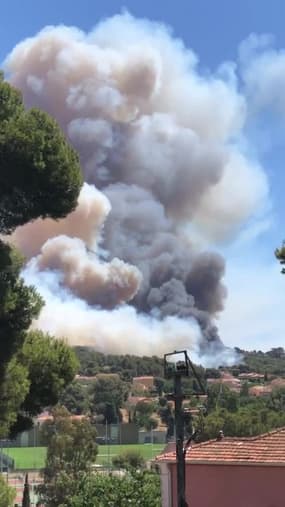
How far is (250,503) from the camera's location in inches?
587

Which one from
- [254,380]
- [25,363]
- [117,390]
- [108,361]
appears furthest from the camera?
[108,361]

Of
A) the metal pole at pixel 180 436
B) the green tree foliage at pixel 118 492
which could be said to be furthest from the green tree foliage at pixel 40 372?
the green tree foliage at pixel 118 492

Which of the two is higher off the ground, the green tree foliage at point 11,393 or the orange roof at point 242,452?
the green tree foliage at point 11,393

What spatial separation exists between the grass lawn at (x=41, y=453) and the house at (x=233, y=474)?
132 feet

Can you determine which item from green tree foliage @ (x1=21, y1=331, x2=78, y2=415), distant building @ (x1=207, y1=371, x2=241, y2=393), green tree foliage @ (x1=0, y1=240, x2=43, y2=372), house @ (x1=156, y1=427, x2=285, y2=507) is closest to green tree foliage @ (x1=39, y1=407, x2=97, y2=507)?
house @ (x1=156, y1=427, x2=285, y2=507)

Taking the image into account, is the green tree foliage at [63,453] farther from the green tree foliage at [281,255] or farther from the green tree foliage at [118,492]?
the green tree foliage at [281,255]

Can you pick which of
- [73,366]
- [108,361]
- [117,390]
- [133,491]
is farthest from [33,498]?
[108,361]

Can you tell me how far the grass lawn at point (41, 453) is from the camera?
58.3 meters

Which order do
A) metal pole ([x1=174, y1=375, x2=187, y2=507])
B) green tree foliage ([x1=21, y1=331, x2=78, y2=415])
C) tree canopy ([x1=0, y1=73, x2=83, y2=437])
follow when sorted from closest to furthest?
metal pole ([x1=174, y1=375, x2=187, y2=507]), tree canopy ([x1=0, y1=73, x2=83, y2=437]), green tree foliage ([x1=21, y1=331, x2=78, y2=415])

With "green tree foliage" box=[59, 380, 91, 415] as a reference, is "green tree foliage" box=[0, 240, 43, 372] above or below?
below

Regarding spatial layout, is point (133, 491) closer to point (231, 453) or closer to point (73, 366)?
point (231, 453)

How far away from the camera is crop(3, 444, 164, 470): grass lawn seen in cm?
5834

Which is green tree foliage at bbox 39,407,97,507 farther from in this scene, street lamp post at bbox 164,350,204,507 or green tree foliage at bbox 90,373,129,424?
green tree foliage at bbox 90,373,129,424

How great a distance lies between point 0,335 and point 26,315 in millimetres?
476
